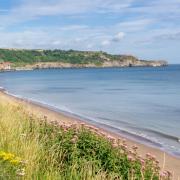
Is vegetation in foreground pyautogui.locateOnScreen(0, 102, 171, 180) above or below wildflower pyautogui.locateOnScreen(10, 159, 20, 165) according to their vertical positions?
below

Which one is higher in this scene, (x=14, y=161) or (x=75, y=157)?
(x=14, y=161)

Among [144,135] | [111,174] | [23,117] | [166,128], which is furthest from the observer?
[166,128]

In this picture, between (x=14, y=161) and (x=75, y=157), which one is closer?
(x=14, y=161)

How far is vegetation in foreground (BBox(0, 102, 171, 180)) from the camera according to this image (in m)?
6.63

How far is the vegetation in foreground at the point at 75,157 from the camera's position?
663 centimetres

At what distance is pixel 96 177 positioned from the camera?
6242mm

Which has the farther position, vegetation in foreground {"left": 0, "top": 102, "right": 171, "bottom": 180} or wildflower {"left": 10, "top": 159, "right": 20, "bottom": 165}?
vegetation in foreground {"left": 0, "top": 102, "right": 171, "bottom": 180}

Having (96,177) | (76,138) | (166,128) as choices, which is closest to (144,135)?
(166,128)

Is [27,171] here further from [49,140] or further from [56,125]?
[56,125]

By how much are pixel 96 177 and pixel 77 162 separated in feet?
4.20

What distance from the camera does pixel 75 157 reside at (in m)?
7.66

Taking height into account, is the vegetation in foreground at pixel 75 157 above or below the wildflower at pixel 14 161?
Answer: below

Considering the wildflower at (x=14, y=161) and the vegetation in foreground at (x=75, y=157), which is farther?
the vegetation in foreground at (x=75, y=157)

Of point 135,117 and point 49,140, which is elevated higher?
point 49,140
